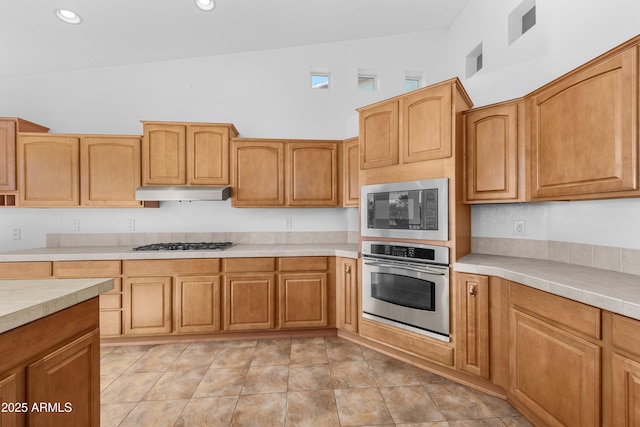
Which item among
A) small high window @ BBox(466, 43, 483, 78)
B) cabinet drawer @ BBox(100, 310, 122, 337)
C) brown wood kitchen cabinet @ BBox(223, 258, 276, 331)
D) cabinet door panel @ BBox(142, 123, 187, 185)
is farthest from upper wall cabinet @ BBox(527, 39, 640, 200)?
cabinet drawer @ BBox(100, 310, 122, 337)

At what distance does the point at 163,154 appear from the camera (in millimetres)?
3029

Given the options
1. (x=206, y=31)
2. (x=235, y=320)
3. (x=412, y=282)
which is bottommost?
(x=235, y=320)

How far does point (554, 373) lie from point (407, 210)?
1.33m

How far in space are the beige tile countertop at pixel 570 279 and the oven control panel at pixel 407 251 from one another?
14 centimetres

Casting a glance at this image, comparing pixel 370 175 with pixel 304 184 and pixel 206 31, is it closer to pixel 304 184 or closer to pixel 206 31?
pixel 304 184

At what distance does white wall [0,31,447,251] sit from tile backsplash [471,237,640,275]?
1.51 meters

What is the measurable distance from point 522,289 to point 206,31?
11.8ft

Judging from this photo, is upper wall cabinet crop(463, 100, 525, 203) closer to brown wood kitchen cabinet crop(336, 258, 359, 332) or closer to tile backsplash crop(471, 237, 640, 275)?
tile backsplash crop(471, 237, 640, 275)

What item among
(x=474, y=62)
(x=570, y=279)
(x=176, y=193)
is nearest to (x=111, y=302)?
(x=176, y=193)

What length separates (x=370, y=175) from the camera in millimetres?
2666

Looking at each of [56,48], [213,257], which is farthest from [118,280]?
[56,48]

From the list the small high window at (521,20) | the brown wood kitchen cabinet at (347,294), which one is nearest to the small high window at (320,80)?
the small high window at (521,20)

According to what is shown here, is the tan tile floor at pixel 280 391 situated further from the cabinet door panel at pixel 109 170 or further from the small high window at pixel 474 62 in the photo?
the small high window at pixel 474 62

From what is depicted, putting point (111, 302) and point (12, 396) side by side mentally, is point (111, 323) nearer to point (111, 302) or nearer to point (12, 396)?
point (111, 302)
